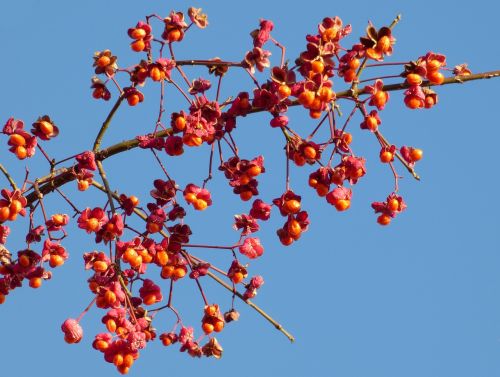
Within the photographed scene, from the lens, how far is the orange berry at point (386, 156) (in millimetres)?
2967

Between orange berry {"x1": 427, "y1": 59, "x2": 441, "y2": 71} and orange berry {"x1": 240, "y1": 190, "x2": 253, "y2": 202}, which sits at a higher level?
orange berry {"x1": 427, "y1": 59, "x2": 441, "y2": 71}

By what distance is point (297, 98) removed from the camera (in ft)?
9.14

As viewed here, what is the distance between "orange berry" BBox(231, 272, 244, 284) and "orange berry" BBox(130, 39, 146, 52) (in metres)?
0.80

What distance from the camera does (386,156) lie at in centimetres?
297

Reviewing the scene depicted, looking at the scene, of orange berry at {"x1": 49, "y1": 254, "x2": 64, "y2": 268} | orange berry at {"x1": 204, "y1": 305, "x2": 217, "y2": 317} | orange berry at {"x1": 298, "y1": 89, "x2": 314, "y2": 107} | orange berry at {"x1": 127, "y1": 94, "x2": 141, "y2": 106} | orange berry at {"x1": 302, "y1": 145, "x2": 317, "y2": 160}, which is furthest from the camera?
orange berry at {"x1": 204, "y1": 305, "x2": 217, "y2": 317}

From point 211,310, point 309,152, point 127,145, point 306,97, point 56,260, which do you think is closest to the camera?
point 306,97

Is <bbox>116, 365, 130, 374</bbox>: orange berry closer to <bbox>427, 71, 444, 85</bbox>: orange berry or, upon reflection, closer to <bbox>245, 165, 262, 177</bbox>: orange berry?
<bbox>245, 165, 262, 177</bbox>: orange berry

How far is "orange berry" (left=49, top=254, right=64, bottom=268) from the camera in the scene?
304 cm

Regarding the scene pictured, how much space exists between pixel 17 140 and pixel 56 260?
1.32 feet

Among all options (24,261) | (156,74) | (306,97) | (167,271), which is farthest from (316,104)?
(24,261)

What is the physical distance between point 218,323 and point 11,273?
704mm

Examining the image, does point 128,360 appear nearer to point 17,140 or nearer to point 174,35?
point 17,140

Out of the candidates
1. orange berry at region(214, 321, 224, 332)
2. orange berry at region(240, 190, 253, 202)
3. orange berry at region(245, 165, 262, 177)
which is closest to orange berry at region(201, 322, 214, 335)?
orange berry at region(214, 321, 224, 332)

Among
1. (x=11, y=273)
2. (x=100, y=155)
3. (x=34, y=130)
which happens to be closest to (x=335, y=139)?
(x=100, y=155)
